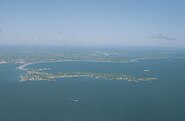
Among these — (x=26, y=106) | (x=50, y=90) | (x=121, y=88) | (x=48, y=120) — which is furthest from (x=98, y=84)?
(x=48, y=120)

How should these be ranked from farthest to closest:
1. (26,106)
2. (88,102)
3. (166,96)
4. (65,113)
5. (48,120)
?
(166,96) < (88,102) < (26,106) < (65,113) < (48,120)

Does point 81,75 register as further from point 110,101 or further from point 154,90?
point 110,101

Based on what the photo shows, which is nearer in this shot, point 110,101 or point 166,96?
point 110,101

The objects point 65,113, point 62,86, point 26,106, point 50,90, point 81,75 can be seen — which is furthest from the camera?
point 81,75

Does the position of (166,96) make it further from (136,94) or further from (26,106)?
(26,106)

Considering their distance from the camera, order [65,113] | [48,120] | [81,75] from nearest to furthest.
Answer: [48,120] → [65,113] → [81,75]

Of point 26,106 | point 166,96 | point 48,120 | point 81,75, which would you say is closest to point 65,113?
point 48,120
